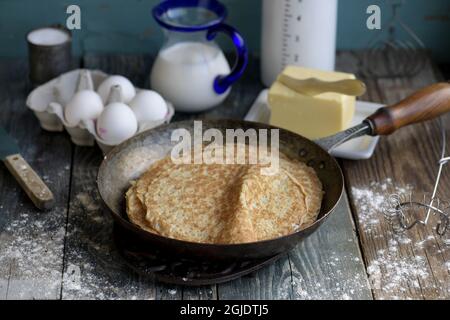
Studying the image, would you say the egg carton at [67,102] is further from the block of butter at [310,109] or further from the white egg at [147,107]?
the block of butter at [310,109]

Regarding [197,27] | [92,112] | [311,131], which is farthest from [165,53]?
[311,131]

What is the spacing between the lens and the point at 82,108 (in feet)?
5.28

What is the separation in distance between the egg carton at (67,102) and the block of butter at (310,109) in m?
0.23

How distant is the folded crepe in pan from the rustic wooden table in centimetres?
8

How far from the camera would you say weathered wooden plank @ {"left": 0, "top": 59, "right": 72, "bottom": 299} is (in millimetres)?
1292

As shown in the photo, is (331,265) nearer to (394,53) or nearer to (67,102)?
(67,102)

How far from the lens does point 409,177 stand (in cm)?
158

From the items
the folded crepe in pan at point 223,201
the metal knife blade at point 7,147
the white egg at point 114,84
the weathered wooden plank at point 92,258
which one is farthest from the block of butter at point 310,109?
the metal knife blade at point 7,147

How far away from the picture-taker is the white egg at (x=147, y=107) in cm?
163

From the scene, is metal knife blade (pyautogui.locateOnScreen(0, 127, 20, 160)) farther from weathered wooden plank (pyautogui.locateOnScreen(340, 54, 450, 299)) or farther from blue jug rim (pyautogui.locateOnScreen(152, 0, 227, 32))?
weathered wooden plank (pyautogui.locateOnScreen(340, 54, 450, 299))

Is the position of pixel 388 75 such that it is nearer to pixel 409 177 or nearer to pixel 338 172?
pixel 409 177

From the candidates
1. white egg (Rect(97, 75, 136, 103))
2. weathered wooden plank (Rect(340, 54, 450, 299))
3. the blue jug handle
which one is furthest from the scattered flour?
white egg (Rect(97, 75, 136, 103))

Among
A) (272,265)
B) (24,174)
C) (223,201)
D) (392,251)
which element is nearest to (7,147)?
(24,174)

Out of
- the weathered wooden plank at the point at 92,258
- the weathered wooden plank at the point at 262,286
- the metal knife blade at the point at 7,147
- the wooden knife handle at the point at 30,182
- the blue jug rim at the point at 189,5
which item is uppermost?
the blue jug rim at the point at 189,5
